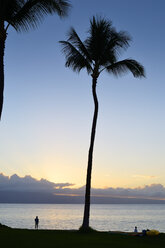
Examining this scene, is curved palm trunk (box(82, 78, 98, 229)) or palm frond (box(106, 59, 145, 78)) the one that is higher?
palm frond (box(106, 59, 145, 78))

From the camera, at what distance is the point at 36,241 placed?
1477cm

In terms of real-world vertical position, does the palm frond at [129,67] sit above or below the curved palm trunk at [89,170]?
above

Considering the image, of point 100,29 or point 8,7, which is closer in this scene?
point 8,7

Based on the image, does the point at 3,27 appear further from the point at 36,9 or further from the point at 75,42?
the point at 75,42

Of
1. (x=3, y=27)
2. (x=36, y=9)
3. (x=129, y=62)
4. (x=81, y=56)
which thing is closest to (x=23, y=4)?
(x=36, y=9)

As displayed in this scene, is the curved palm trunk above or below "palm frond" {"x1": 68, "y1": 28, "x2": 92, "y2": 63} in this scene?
below

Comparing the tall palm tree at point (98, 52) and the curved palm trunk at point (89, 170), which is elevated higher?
the tall palm tree at point (98, 52)

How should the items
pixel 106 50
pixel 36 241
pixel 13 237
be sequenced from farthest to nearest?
pixel 106 50, pixel 13 237, pixel 36 241

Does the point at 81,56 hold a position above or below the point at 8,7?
above

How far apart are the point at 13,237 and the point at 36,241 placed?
183 cm

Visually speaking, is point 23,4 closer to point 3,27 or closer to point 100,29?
point 3,27

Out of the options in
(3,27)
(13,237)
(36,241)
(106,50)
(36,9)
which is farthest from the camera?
(106,50)

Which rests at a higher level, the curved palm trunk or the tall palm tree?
the tall palm tree

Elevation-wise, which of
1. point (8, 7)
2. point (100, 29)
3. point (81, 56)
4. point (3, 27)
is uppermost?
point (100, 29)
